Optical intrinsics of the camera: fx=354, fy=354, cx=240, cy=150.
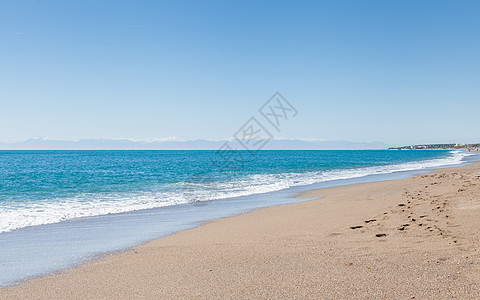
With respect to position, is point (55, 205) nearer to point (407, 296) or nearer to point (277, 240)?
point (277, 240)

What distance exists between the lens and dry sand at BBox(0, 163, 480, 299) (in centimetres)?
448

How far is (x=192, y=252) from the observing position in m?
6.89

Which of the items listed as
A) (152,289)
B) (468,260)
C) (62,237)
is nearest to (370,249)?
(468,260)

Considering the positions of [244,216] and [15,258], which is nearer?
[15,258]

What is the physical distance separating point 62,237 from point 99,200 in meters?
8.24

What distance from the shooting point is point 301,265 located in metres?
5.53

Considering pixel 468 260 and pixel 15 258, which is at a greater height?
pixel 468 260

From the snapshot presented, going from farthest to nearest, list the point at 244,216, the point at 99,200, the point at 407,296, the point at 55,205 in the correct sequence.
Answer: the point at 99,200 → the point at 55,205 → the point at 244,216 → the point at 407,296

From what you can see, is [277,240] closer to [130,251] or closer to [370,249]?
[370,249]

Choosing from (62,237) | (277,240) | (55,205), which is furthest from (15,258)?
(55,205)

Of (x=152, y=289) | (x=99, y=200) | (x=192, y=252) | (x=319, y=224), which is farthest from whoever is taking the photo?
(x=99, y=200)

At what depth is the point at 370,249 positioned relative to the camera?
20.2 feet

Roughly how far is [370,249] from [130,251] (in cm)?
472

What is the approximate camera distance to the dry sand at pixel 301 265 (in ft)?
14.7
